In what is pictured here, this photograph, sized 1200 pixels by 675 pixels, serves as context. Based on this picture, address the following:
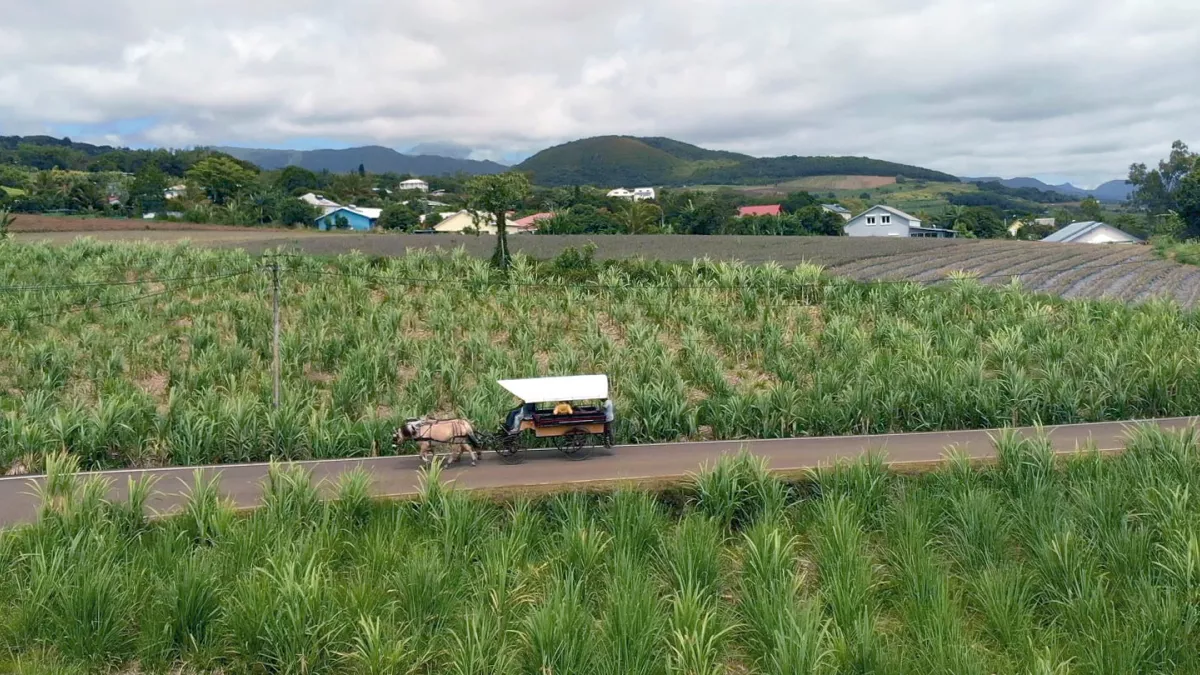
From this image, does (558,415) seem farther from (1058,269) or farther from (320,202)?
(320,202)

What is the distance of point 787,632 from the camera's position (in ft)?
19.0

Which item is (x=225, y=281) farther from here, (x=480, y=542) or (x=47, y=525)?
(x=480, y=542)

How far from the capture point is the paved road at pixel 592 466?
8.70m

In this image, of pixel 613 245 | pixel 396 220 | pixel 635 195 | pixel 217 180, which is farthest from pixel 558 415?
pixel 635 195

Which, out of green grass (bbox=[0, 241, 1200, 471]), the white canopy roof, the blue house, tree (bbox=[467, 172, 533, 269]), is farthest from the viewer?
the blue house

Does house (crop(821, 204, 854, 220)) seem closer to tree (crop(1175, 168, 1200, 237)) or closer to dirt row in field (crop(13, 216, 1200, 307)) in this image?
tree (crop(1175, 168, 1200, 237))

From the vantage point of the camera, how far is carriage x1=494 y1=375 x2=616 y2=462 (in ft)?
31.0

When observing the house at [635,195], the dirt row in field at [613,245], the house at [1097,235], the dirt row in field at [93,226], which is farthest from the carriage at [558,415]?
the house at [635,195]

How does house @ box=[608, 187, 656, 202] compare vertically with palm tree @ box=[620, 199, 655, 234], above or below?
above

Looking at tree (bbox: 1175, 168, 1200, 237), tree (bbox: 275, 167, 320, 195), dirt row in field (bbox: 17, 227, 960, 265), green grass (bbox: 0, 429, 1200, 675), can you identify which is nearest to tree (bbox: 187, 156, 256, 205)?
tree (bbox: 275, 167, 320, 195)

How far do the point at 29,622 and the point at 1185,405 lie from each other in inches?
621

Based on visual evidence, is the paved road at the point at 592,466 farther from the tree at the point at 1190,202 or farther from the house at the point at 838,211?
the house at the point at 838,211

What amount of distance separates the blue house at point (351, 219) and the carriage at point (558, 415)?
6826cm

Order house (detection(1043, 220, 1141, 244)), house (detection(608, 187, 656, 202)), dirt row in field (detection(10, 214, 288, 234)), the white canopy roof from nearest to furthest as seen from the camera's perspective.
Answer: the white canopy roof
dirt row in field (detection(10, 214, 288, 234))
house (detection(1043, 220, 1141, 244))
house (detection(608, 187, 656, 202))
